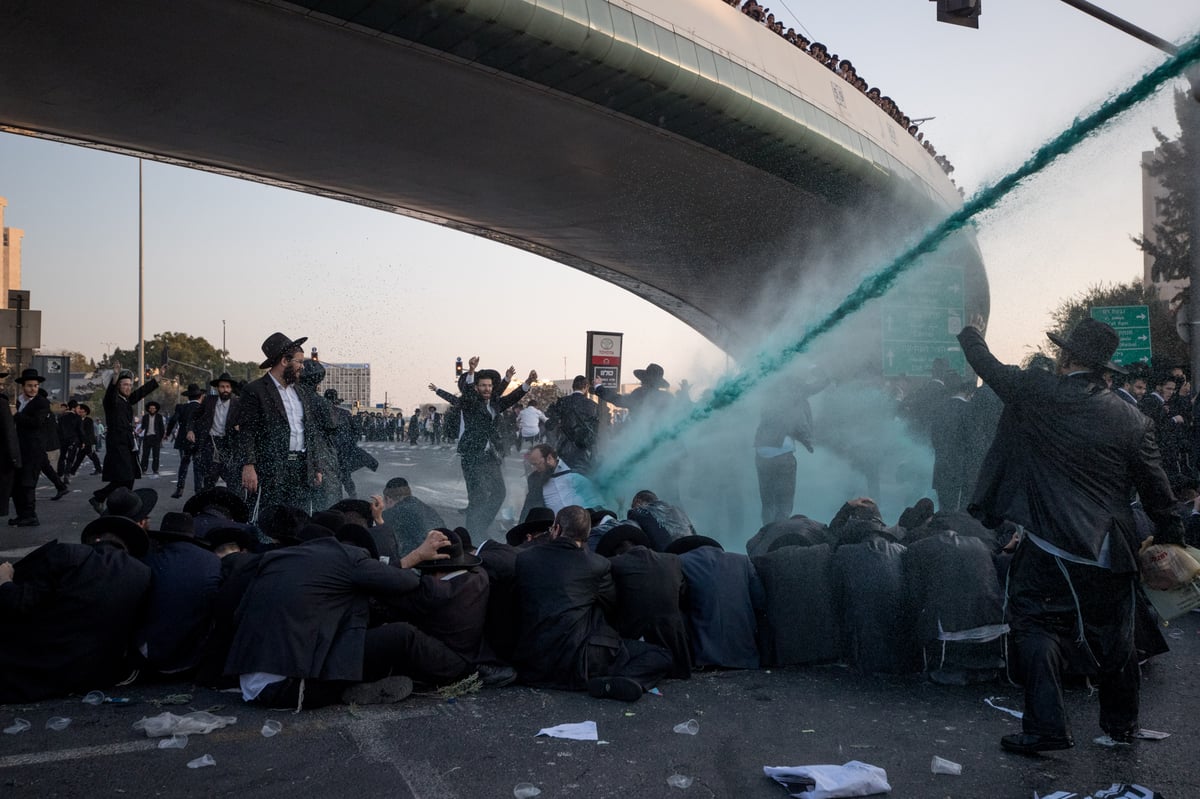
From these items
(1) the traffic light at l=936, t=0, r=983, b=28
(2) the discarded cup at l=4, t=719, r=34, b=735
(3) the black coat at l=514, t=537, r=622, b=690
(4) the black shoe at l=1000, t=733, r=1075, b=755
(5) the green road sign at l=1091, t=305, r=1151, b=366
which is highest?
(1) the traffic light at l=936, t=0, r=983, b=28

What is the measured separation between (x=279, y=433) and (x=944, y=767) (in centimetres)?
510

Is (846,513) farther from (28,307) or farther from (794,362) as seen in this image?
(28,307)

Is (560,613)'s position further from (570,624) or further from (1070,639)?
(1070,639)

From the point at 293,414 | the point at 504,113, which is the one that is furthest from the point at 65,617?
the point at 504,113

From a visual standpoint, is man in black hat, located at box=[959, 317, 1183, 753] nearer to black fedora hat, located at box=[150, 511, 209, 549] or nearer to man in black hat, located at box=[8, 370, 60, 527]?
black fedora hat, located at box=[150, 511, 209, 549]

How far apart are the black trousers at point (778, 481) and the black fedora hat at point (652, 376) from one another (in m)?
1.58

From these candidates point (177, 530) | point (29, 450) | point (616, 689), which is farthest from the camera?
point (29, 450)

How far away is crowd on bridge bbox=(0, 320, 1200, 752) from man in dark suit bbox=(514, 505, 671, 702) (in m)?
0.01

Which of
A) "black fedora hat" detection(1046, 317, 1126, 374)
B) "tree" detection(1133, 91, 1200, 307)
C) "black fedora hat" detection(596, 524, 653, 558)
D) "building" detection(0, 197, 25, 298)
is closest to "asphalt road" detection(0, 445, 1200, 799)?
"black fedora hat" detection(596, 524, 653, 558)

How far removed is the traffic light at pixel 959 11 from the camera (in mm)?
8102

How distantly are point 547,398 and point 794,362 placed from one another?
1333 inches

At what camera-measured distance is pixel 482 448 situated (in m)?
9.22

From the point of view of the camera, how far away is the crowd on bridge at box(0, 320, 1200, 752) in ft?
13.0

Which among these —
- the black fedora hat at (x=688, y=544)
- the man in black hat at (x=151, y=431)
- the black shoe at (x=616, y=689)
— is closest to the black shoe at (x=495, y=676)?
the black shoe at (x=616, y=689)
